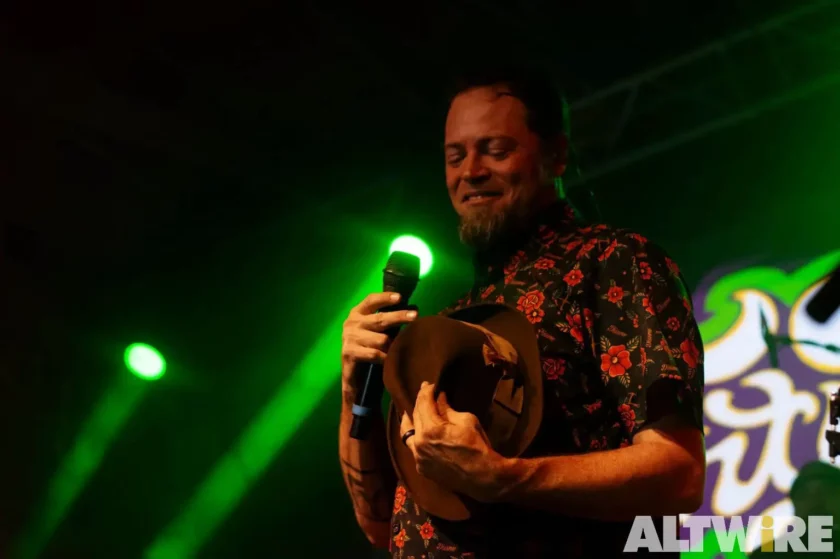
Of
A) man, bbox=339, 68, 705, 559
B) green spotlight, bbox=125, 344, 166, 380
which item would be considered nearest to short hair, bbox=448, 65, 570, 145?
man, bbox=339, 68, 705, 559

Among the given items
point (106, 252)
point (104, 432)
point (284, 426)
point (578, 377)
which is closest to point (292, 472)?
point (284, 426)

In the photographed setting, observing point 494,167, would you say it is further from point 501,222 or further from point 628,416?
point 628,416

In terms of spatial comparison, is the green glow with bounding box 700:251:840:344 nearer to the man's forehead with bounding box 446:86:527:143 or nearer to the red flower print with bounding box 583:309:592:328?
the man's forehead with bounding box 446:86:527:143

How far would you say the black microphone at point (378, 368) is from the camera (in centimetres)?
104

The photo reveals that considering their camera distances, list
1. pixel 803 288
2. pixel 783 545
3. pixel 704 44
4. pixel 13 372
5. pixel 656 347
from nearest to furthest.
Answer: pixel 656 347 → pixel 783 545 → pixel 803 288 → pixel 704 44 → pixel 13 372

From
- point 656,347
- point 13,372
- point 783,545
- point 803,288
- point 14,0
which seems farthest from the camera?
point 13,372

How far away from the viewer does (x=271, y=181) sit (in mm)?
3555

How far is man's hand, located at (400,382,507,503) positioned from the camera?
2.57 feet

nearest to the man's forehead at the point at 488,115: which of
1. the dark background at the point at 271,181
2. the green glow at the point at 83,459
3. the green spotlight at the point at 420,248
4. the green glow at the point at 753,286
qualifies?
the dark background at the point at 271,181

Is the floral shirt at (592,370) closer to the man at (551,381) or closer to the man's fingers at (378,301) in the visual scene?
the man at (551,381)

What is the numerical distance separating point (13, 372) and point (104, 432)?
0.50 m

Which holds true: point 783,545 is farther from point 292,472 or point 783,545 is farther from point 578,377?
point 292,472

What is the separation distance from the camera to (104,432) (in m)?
3.58

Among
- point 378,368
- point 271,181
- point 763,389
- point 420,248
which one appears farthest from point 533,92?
point 271,181
